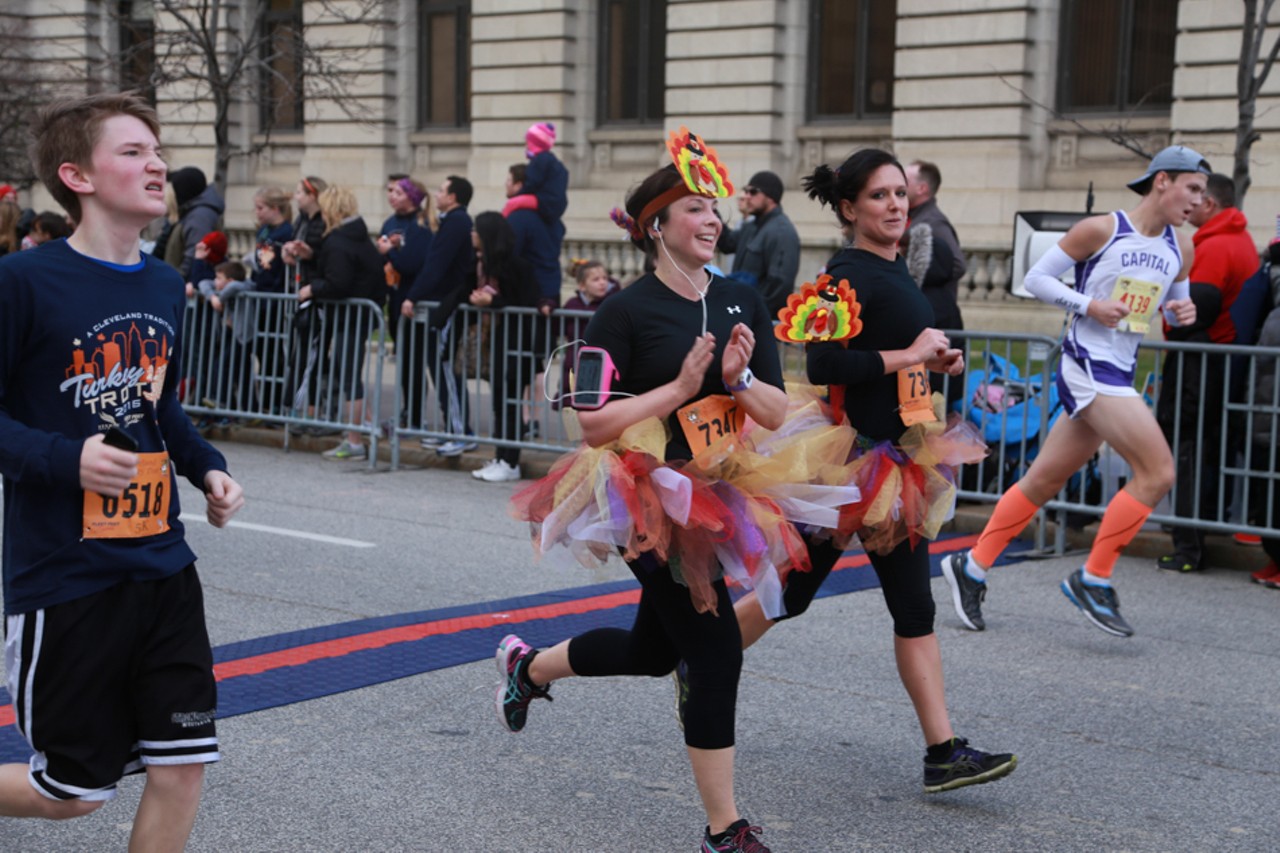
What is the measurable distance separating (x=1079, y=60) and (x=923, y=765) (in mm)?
17769

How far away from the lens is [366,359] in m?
11.8

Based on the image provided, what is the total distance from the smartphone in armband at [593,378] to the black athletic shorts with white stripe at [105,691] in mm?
1177

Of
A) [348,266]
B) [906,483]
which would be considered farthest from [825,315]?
[348,266]

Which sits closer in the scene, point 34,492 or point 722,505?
point 34,492

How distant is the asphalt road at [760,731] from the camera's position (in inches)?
177

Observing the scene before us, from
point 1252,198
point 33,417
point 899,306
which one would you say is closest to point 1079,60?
point 1252,198

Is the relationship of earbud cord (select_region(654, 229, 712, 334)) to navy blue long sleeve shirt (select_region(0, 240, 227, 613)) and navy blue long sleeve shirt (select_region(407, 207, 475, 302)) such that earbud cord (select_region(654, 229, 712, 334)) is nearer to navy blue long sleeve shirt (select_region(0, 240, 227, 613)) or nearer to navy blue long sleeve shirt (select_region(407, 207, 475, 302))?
navy blue long sleeve shirt (select_region(0, 240, 227, 613))

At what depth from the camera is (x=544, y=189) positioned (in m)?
12.0

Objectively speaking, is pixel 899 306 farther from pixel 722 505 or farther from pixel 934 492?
pixel 722 505

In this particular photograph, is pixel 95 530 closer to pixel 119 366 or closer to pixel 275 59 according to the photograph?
pixel 119 366

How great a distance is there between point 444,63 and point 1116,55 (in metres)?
11.9

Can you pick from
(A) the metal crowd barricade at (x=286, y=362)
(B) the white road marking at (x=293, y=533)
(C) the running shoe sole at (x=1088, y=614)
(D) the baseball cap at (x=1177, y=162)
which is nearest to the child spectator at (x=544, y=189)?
(A) the metal crowd barricade at (x=286, y=362)

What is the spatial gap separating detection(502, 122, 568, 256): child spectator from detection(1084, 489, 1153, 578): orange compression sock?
5903 millimetres

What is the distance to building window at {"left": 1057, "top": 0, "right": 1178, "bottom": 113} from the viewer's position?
20578 mm
